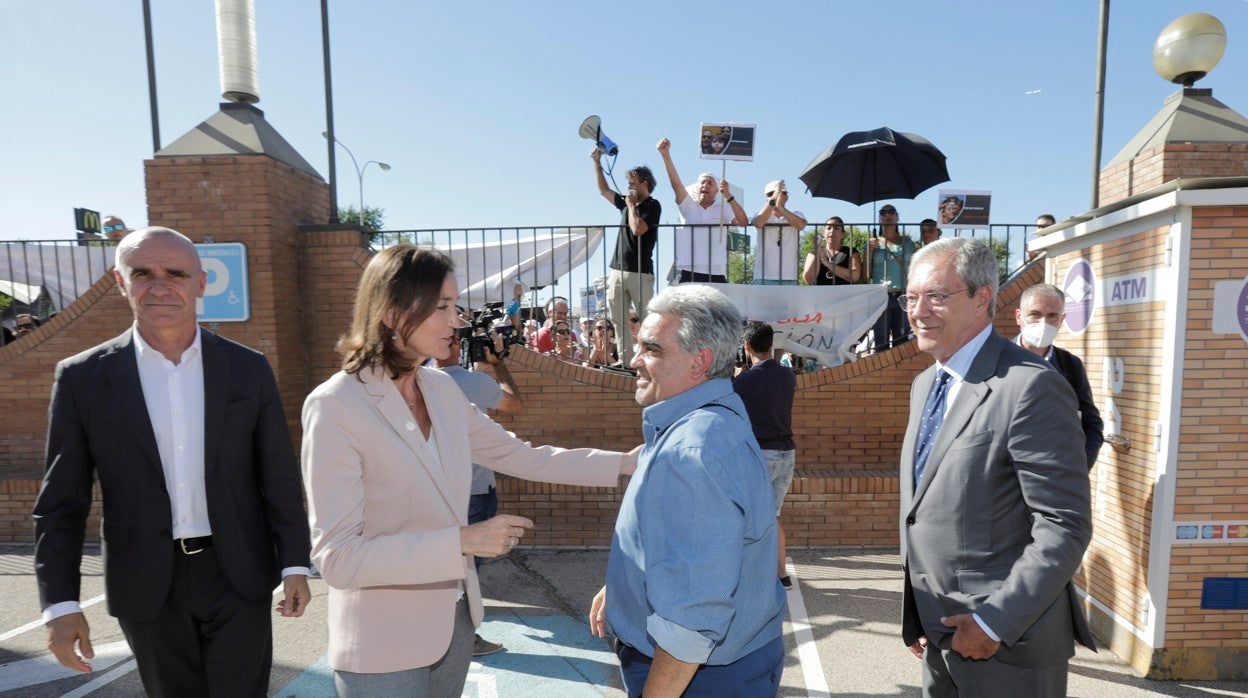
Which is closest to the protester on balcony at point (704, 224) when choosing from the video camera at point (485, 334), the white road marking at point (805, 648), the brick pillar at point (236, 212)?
the video camera at point (485, 334)

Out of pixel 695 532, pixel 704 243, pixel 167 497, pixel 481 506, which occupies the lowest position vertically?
pixel 481 506

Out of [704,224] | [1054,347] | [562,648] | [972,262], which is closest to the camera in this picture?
[972,262]

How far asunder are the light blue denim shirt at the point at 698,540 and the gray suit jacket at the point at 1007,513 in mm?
635

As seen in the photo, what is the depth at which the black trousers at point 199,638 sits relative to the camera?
230 cm

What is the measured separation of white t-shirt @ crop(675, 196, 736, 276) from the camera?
691 cm

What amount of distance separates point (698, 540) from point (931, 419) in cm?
122

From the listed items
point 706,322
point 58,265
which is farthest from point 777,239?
point 58,265

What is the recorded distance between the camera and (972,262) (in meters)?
2.23

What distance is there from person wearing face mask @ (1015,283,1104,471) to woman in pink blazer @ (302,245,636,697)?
328 cm

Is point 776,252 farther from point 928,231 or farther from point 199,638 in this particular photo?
point 199,638

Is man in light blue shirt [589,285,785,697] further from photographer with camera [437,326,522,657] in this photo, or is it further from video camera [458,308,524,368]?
video camera [458,308,524,368]

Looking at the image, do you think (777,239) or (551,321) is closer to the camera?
(777,239)

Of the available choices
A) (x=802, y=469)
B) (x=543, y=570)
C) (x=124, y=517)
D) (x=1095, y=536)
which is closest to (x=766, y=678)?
(x=124, y=517)

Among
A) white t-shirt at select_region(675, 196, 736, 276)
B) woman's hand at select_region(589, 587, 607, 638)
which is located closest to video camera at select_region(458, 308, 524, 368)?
woman's hand at select_region(589, 587, 607, 638)
